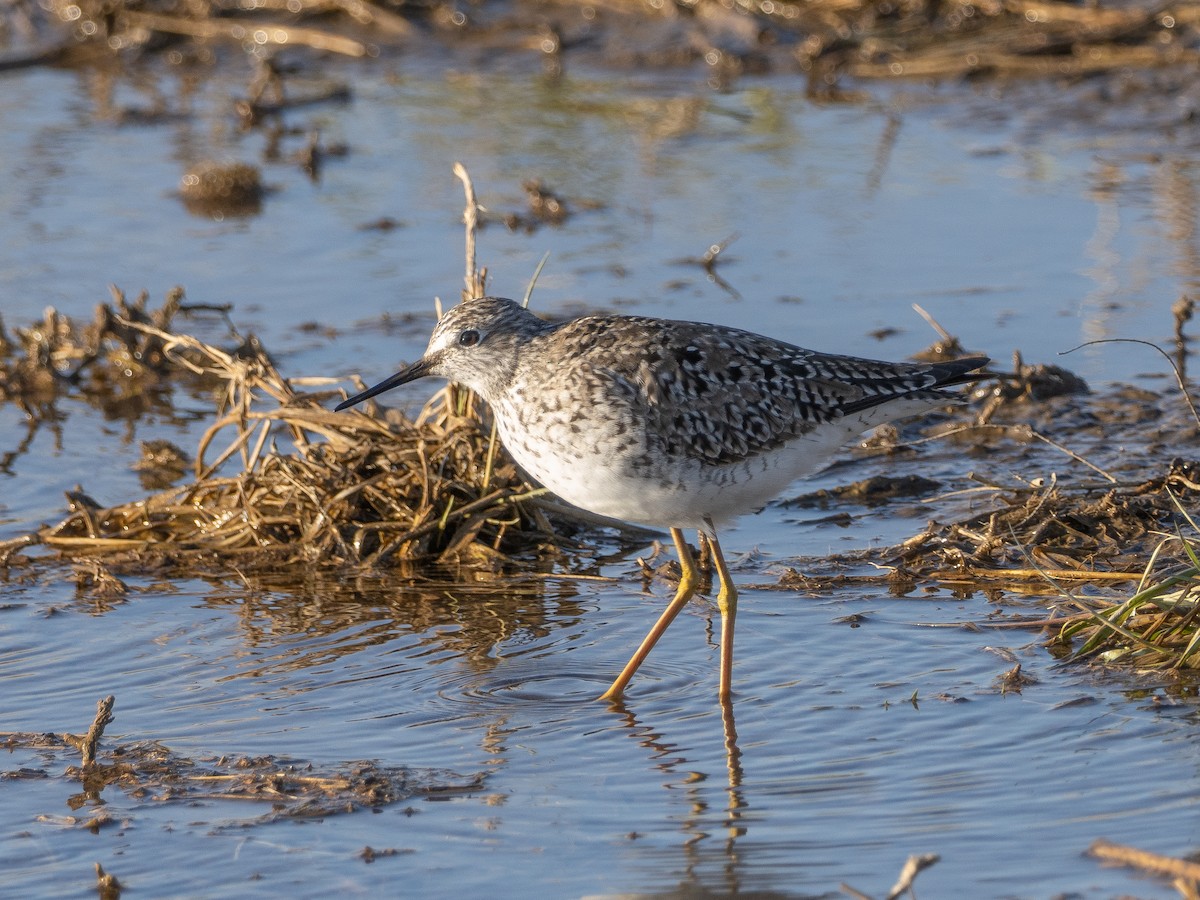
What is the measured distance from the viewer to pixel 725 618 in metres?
6.89

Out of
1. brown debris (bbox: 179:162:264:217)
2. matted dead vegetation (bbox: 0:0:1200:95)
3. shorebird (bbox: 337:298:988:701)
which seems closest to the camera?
shorebird (bbox: 337:298:988:701)

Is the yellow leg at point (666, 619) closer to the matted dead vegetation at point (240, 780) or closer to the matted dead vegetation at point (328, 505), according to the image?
the matted dead vegetation at point (240, 780)

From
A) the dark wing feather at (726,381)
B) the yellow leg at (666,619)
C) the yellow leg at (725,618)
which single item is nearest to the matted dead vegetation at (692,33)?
the dark wing feather at (726,381)

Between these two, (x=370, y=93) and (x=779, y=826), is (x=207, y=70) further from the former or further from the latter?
(x=779, y=826)

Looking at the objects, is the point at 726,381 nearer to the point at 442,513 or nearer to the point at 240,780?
the point at 442,513

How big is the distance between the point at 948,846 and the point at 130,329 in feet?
22.4

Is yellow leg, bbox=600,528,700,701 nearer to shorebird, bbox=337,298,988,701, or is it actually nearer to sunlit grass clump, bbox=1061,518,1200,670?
shorebird, bbox=337,298,988,701

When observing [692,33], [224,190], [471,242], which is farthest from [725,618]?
[692,33]

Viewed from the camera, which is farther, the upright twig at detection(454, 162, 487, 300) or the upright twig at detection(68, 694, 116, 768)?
the upright twig at detection(454, 162, 487, 300)

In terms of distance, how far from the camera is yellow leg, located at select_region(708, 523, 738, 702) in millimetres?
6664

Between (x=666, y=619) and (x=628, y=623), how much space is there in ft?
1.48

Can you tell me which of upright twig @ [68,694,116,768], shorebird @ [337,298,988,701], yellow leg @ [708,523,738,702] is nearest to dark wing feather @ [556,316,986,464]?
shorebird @ [337,298,988,701]

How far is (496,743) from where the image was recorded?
6293 millimetres

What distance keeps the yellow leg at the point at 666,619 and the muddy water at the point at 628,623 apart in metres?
0.08
